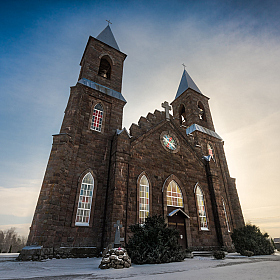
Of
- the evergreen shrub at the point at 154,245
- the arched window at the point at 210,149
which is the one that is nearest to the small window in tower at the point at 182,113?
the arched window at the point at 210,149

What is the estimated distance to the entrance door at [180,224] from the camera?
14977 millimetres

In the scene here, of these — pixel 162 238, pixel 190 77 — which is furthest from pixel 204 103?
pixel 162 238

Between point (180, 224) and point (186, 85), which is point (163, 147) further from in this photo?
point (186, 85)

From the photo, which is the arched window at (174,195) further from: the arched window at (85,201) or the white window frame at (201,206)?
the arched window at (85,201)

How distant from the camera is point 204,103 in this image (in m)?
31.1

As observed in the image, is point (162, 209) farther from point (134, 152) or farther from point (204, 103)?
point (204, 103)

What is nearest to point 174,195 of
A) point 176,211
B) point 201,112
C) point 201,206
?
point 176,211

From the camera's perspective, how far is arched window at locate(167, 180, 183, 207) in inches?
640

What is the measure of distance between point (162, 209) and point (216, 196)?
6.63 meters

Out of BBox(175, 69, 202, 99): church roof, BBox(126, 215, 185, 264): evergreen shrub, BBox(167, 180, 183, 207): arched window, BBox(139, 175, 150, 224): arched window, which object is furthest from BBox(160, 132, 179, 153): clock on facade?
BBox(175, 69, 202, 99): church roof

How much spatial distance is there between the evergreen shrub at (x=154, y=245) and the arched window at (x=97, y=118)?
975 cm

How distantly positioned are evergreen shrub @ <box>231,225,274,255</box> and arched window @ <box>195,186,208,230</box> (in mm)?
2626

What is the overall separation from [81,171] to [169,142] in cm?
921

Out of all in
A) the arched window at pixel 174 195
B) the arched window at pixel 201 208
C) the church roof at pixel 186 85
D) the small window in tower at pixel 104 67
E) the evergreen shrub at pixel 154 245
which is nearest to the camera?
the evergreen shrub at pixel 154 245
